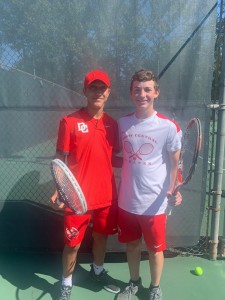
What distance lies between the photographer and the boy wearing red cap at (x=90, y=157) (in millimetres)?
2445

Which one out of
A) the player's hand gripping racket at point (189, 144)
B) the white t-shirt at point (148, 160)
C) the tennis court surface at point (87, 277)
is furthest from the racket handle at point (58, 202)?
the tennis court surface at point (87, 277)

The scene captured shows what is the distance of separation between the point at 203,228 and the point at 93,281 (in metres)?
1.87

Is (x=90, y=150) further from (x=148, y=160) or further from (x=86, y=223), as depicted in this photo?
(x=86, y=223)

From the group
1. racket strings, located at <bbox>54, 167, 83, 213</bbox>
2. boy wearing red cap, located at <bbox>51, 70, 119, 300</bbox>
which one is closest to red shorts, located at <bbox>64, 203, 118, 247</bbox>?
boy wearing red cap, located at <bbox>51, 70, 119, 300</bbox>

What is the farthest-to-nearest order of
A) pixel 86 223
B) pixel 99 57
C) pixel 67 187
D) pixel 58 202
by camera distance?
pixel 99 57 → pixel 86 223 → pixel 58 202 → pixel 67 187

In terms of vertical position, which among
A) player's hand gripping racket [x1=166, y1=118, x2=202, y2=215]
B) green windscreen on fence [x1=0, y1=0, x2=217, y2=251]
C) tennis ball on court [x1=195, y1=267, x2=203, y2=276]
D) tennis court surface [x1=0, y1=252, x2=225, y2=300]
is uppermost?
green windscreen on fence [x1=0, y1=0, x2=217, y2=251]

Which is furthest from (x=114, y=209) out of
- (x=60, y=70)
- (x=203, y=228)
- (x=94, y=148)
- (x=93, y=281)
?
(x=203, y=228)

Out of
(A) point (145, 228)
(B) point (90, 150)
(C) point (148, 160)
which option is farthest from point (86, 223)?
(C) point (148, 160)

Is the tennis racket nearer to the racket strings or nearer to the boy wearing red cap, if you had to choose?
the racket strings

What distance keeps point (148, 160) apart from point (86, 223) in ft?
2.48

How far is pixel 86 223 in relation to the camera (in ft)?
8.45

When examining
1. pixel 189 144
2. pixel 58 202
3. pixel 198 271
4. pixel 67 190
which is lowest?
pixel 198 271

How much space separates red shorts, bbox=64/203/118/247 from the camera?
8.26 ft

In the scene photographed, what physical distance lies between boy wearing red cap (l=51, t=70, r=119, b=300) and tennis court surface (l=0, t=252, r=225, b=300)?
0.92ft
